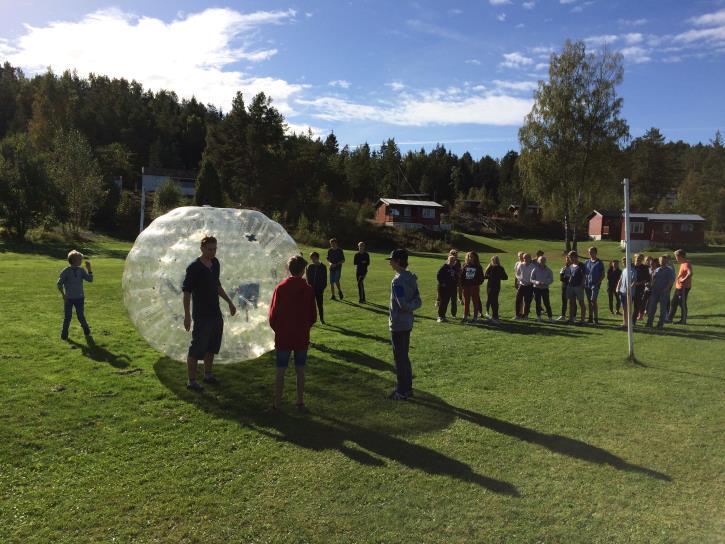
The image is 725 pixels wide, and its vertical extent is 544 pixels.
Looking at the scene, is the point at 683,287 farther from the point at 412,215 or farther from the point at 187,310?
the point at 412,215

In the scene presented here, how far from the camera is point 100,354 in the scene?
355 inches

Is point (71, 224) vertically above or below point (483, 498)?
above

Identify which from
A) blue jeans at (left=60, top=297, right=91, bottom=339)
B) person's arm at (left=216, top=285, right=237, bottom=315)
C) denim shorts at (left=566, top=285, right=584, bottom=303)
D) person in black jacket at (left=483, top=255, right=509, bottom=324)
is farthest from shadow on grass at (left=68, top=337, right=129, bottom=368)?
denim shorts at (left=566, top=285, right=584, bottom=303)

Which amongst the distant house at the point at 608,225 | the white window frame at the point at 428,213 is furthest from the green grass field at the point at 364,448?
the distant house at the point at 608,225

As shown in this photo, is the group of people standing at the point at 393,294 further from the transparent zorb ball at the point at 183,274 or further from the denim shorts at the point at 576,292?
the transparent zorb ball at the point at 183,274

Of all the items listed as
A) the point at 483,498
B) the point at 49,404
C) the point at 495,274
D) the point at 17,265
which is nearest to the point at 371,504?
the point at 483,498

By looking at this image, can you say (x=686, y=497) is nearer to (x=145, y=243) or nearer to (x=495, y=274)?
(x=145, y=243)

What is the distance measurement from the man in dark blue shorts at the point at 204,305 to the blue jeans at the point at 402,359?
7.74 feet

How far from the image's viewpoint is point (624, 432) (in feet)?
20.0

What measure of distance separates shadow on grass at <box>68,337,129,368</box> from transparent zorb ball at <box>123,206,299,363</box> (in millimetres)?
1088

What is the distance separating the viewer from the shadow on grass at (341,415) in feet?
17.6

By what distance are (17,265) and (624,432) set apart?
83.2ft

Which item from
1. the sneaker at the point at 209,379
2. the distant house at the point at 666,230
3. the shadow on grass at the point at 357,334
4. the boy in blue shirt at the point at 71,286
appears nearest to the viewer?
the sneaker at the point at 209,379

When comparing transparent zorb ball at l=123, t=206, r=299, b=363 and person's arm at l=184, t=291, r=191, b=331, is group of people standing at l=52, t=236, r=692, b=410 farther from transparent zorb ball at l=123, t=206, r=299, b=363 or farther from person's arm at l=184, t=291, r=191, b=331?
transparent zorb ball at l=123, t=206, r=299, b=363
